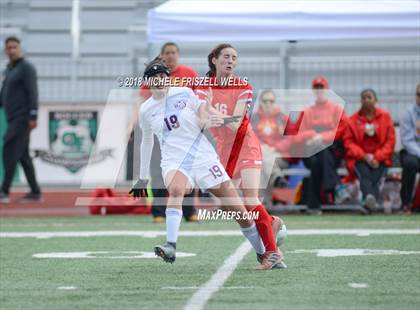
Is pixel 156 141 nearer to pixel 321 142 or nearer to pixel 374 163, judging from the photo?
pixel 321 142

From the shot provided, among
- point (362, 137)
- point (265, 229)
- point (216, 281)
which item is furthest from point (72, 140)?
point (216, 281)

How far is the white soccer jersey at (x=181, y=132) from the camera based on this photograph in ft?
24.6

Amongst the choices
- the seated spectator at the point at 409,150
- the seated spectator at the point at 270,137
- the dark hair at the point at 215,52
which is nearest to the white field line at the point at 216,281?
the dark hair at the point at 215,52

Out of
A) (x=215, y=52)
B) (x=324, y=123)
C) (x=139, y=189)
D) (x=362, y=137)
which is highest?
(x=215, y=52)

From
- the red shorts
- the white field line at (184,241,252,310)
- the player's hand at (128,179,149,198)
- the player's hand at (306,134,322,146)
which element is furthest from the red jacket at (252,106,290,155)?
the red shorts

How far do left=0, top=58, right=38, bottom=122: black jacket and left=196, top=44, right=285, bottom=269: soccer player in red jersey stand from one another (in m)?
6.25

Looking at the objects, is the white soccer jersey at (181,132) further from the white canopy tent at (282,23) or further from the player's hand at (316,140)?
the player's hand at (316,140)

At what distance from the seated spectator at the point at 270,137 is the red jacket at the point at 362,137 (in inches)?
31.2

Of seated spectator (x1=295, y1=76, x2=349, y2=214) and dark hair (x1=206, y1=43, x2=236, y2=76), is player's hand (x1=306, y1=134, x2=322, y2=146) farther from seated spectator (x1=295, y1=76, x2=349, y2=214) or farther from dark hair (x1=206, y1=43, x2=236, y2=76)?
dark hair (x1=206, y1=43, x2=236, y2=76)

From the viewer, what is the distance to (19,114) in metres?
13.7

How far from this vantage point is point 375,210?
13086 millimetres

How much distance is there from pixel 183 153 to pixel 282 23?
531 cm

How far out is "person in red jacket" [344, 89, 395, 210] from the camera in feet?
42.1

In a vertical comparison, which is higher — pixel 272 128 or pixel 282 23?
pixel 282 23
